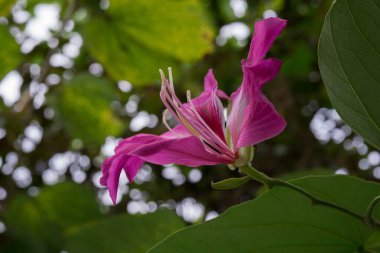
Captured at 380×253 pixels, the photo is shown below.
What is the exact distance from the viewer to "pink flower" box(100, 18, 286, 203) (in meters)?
0.62

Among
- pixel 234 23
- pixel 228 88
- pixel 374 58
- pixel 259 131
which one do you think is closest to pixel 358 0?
pixel 374 58

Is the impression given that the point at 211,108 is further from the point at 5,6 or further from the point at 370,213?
the point at 5,6

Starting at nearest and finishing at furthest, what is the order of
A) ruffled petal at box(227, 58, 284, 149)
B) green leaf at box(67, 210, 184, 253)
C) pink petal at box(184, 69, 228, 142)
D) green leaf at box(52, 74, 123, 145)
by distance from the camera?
ruffled petal at box(227, 58, 284, 149) → pink petal at box(184, 69, 228, 142) → green leaf at box(67, 210, 184, 253) → green leaf at box(52, 74, 123, 145)

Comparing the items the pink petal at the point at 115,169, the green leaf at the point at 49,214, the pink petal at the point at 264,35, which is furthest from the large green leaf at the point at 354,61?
the green leaf at the point at 49,214

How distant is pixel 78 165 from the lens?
7.63 feet

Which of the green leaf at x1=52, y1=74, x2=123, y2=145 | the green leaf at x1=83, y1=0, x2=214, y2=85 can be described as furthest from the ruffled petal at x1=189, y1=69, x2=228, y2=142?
the green leaf at x1=52, y1=74, x2=123, y2=145

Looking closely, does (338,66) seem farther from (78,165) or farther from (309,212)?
(78,165)

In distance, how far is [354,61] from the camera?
63cm

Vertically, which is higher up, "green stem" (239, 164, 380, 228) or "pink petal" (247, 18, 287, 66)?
"pink petal" (247, 18, 287, 66)

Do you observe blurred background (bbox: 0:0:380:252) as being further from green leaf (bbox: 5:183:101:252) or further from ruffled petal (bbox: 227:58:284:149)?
ruffled petal (bbox: 227:58:284:149)

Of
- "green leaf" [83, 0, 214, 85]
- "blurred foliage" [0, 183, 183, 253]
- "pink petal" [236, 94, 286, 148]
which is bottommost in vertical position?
"blurred foliage" [0, 183, 183, 253]

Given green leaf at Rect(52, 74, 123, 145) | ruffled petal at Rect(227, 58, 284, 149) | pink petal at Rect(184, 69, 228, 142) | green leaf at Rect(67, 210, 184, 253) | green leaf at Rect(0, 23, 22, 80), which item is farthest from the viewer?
green leaf at Rect(52, 74, 123, 145)

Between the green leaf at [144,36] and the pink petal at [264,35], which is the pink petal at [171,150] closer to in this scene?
the pink petal at [264,35]

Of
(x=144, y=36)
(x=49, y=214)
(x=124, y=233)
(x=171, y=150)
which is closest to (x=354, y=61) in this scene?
(x=171, y=150)
